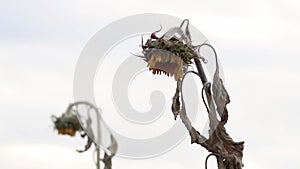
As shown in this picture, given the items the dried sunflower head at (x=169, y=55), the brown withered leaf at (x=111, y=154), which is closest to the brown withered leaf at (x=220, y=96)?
the dried sunflower head at (x=169, y=55)

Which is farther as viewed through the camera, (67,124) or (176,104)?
(176,104)

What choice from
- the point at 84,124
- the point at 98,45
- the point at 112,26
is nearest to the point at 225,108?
the point at 112,26

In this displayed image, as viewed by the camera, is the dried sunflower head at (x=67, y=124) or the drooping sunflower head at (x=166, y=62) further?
the drooping sunflower head at (x=166, y=62)

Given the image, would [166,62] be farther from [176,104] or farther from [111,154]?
[111,154]

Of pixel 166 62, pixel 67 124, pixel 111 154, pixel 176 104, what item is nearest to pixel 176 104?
pixel 176 104

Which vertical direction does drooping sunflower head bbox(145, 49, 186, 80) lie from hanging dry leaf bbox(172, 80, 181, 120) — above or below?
above

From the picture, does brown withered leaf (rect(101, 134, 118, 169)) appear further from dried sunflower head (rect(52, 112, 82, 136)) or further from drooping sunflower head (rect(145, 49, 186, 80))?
drooping sunflower head (rect(145, 49, 186, 80))

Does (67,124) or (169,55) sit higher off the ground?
(169,55)

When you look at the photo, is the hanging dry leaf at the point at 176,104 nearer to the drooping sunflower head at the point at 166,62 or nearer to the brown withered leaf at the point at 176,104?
the brown withered leaf at the point at 176,104

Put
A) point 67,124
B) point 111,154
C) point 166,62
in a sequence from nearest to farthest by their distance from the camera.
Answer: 1. point 67,124
2. point 111,154
3. point 166,62

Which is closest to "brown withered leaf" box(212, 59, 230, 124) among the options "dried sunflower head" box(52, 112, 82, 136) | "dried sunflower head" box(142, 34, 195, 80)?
"dried sunflower head" box(142, 34, 195, 80)

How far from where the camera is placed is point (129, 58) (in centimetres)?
310

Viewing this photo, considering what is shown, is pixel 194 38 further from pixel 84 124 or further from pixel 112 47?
pixel 84 124

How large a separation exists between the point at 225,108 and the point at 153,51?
59 cm
